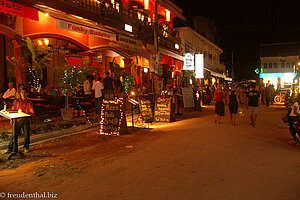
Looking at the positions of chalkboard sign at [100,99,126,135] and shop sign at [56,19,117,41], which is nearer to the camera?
chalkboard sign at [100,99,126,135]

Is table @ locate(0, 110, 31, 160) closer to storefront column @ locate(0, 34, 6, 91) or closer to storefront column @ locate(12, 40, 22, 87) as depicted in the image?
storefront column @ locate(12, 40, 22, 87)

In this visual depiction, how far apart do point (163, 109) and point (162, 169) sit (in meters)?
7.66

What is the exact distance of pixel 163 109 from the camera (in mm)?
12898

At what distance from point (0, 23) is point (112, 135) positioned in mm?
7164

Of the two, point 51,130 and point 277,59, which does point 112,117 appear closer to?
point 51,130

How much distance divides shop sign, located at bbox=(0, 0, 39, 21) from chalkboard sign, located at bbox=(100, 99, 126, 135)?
5406 millimetres

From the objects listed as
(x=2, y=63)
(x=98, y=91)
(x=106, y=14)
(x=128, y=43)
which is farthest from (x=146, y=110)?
(x=2, y=63)

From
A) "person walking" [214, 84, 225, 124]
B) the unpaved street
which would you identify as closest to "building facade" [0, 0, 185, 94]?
"person walking" [214, 84, 225, 124]

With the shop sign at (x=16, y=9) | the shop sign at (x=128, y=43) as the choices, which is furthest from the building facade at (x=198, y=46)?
the shop sign at (x=16, y=9)

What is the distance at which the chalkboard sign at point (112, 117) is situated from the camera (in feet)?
31.1

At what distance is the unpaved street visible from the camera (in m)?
4.17

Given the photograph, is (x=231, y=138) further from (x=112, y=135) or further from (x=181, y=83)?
(x=181, y=83)

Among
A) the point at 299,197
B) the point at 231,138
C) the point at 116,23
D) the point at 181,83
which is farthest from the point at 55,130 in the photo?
the point at 181,83

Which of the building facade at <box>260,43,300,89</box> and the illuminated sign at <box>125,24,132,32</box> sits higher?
the building facade at <box>260,43,300,89</box>
